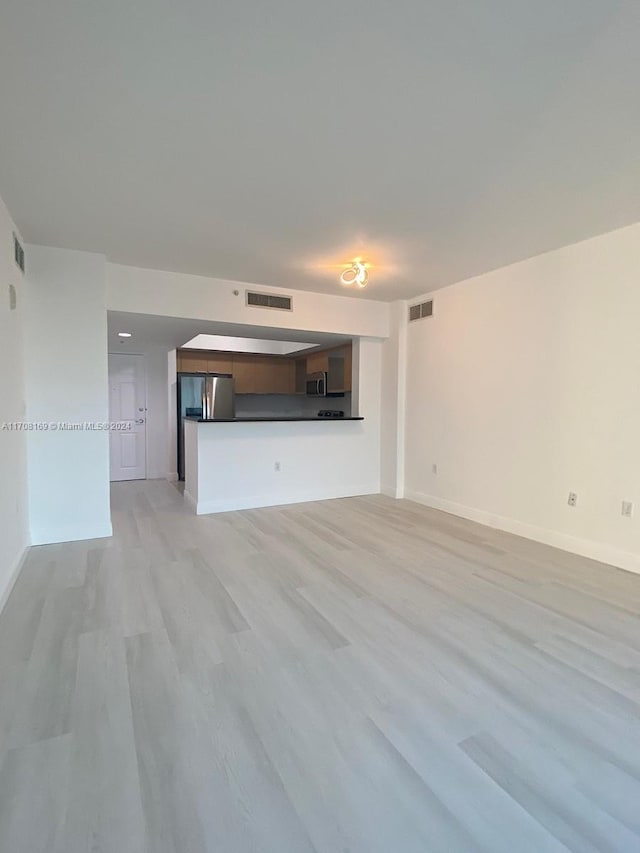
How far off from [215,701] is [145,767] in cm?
35

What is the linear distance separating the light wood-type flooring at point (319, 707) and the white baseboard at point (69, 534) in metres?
0.59

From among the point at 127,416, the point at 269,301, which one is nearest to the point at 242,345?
the point at 127,416

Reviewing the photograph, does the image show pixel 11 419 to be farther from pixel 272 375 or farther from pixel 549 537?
pixel 272 375

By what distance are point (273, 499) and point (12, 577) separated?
272cm

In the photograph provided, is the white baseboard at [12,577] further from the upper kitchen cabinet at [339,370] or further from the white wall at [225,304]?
the upper kitchen cabinet at [339,370]

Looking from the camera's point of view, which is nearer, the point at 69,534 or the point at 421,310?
the point at 69,534

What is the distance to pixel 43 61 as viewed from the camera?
162cm

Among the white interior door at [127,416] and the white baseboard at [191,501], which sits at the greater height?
the white interior door at [127,416]

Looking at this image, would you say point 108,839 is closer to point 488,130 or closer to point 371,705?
point 371,705

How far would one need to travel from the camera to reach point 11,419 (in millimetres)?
2910

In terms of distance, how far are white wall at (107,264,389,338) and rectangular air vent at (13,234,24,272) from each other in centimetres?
70

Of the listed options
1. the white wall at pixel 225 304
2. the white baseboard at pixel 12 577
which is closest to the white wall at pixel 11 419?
the white baseboard at pixel 12 577

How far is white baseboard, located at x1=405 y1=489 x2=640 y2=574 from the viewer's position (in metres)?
3.16

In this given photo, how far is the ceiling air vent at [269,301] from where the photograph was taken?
4.60 m
